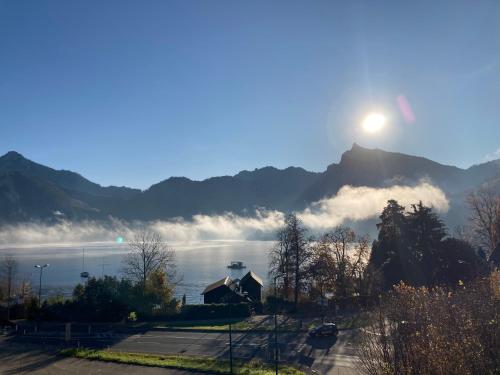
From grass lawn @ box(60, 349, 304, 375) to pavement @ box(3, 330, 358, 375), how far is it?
1.57 m

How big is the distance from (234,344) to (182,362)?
6.91 meters

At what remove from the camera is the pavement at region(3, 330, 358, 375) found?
105ft

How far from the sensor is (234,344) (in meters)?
38.1

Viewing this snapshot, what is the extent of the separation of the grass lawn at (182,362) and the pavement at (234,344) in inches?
61.7

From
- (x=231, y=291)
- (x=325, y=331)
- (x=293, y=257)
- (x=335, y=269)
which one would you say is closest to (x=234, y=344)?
(x=325, y=331)

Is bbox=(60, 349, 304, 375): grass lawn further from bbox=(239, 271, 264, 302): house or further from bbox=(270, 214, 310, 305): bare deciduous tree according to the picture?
bbox=(239, 271, 264, 302): house

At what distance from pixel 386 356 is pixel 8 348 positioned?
131 feet

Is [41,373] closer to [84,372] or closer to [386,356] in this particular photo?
[84,372]

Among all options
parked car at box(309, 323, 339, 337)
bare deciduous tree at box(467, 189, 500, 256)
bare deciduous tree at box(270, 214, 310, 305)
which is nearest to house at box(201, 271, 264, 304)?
bare deciduous tree at box(270, 214, 310, 305)

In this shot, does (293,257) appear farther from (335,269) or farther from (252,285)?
(252,285)

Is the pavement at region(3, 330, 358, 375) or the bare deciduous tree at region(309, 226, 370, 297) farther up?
the bare deciduous tree at region(309, 226, 370, 297)

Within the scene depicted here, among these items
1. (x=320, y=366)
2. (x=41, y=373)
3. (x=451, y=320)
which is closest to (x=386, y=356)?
(x=451, y=320)

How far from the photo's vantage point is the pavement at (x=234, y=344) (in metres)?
32.1

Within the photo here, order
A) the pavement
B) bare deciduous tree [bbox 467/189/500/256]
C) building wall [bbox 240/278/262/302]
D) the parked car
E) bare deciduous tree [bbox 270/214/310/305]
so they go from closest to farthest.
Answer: the pavement
the parked car
bare deciduous tree [bbox 270/214/310/305]
bare deciduous tree [bbox 467/189/500/256]
building wall [bbox 240/278/262/302]
